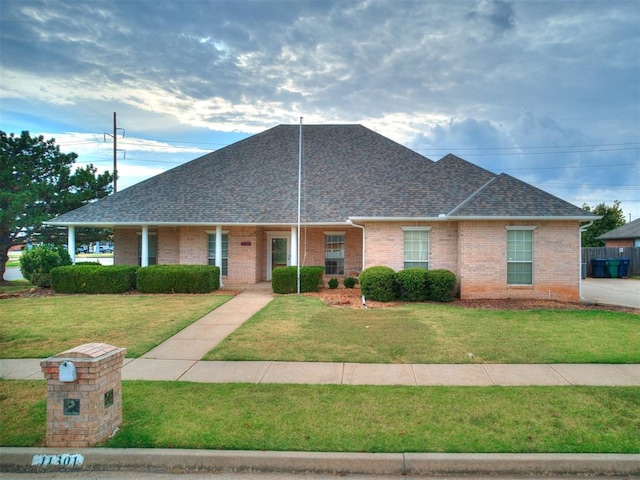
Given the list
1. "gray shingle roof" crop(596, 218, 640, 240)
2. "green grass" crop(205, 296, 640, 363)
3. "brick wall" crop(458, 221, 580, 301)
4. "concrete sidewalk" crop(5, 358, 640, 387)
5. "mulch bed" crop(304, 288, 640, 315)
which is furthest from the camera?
"gray shingle roof" crop(596, 218, 640, 240)

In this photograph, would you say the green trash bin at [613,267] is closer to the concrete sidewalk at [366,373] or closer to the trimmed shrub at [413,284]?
the trimmed shrub at [413,284]

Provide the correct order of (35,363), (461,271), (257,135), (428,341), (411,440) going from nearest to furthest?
(411,440) → (35,363) → (428,341) → (461,271) → (257,135)

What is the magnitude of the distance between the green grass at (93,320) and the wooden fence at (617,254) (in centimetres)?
2560

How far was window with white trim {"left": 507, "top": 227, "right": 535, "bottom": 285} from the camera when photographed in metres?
15.4

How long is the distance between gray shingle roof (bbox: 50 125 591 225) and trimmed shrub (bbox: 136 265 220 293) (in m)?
2.60

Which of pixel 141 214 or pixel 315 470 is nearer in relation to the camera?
pixel 315 470

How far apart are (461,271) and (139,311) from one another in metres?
11.3

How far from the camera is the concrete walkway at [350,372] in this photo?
679cm

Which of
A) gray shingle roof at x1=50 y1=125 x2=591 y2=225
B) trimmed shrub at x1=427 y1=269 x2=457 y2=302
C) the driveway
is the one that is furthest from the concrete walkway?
the driveway

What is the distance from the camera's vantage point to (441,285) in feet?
48.5

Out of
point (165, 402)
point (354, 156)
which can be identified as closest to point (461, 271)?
point (354, 156)

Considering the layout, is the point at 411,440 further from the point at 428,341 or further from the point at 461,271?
the point at 461,271

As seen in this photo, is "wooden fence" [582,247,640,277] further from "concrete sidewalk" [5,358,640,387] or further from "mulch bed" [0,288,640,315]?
"concrete sidewalk" [5,358,640,387]

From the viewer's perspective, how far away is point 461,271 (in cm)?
1543
